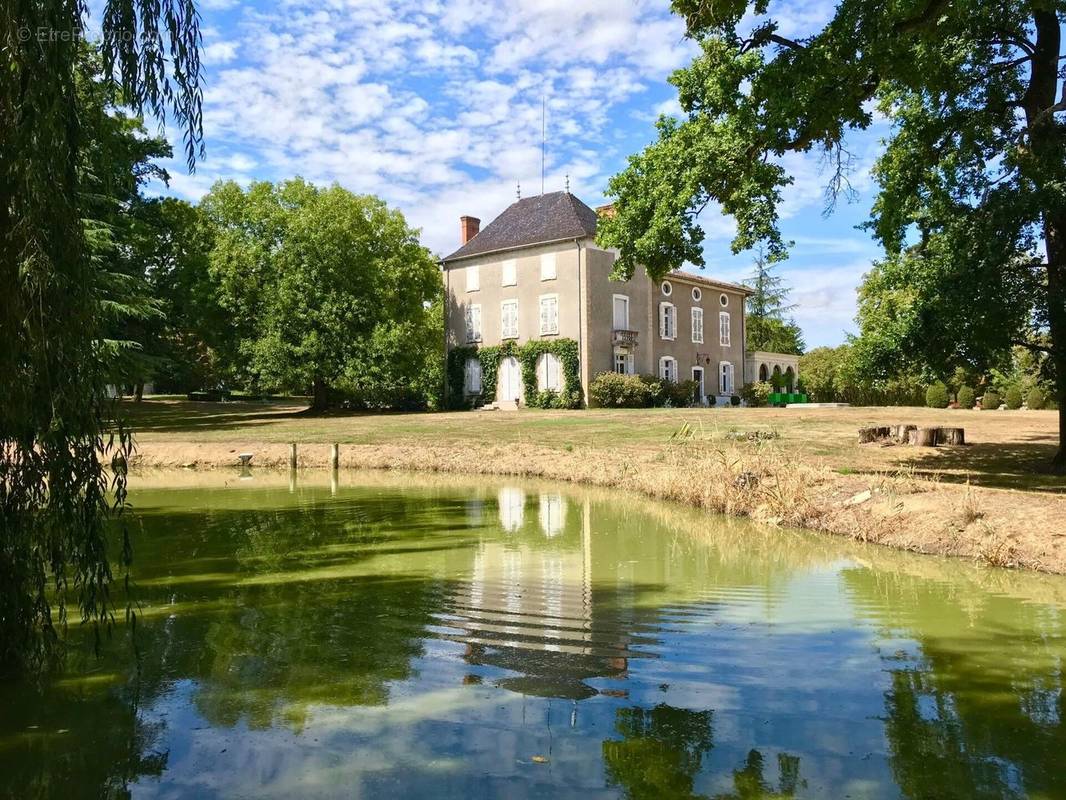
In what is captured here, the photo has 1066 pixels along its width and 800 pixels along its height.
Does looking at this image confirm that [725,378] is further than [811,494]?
Yes

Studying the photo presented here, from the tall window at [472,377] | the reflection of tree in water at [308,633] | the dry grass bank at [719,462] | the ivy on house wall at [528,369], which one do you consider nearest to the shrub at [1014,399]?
the dry grass bank at [719,462]

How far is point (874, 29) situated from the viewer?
9.32 m

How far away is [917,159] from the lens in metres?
13.4

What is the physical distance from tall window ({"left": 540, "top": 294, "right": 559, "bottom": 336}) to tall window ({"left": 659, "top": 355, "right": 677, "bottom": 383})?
5244 millimetres

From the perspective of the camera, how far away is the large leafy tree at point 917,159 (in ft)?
33.4

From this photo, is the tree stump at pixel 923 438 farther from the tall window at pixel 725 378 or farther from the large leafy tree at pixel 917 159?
the tall window at pixel 725 378

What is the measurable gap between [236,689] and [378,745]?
1.20 m

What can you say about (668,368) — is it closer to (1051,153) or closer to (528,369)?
(528,369)

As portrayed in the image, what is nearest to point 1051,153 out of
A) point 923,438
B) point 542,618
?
point 923,438

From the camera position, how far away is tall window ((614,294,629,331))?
108 feet

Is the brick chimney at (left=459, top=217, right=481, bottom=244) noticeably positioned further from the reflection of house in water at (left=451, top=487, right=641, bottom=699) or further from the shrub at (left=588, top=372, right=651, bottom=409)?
the reflection of house in water at (left=451, top=487, right=641, bottom=699)

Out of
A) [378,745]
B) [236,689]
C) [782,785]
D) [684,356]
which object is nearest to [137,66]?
[236,689]

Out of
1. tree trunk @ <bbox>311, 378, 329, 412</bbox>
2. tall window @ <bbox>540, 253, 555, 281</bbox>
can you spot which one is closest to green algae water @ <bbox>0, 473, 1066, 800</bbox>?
tree trunk @ <bbox>311, 378, 329, 412</bbox>

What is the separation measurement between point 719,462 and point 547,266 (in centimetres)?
2184
